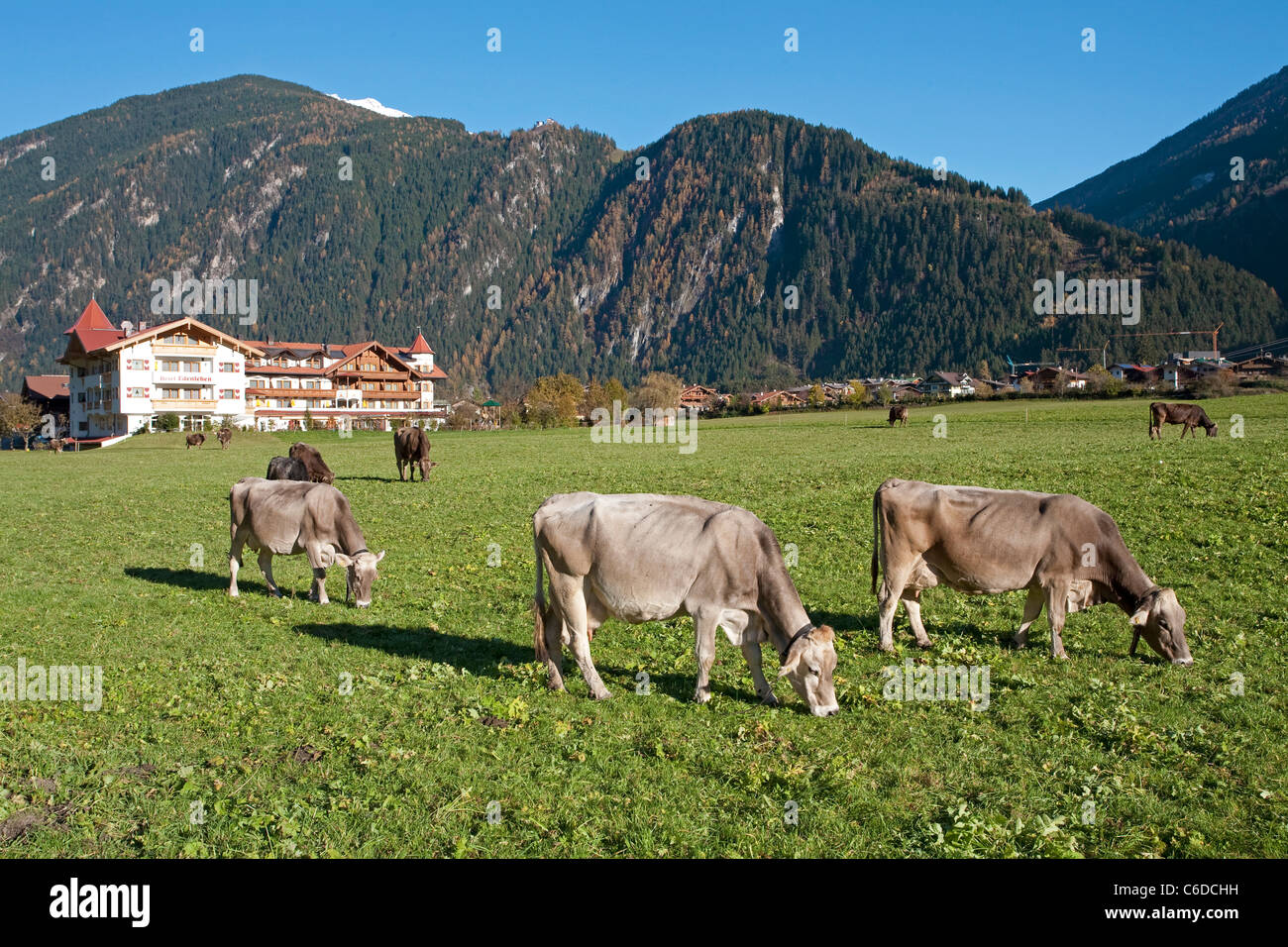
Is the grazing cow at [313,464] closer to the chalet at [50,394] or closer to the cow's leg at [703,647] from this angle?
the cow's leg at [703,647]

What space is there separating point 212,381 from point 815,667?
98.8 m

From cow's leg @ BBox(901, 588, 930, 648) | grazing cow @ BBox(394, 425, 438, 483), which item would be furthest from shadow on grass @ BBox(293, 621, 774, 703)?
grazing cow @ BBox(394, 425, 438, 483)

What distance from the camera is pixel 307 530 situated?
48.9 ft

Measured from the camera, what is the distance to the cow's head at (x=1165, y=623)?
10.3m

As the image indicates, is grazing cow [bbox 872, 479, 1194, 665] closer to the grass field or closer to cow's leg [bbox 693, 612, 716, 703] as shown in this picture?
the grass field

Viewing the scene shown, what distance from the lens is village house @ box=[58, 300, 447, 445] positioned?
294ft

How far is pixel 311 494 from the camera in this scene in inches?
597

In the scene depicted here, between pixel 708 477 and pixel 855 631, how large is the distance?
18213mm

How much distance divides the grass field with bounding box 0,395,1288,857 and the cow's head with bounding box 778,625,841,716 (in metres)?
0.28

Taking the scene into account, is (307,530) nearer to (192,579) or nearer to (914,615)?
(192,579)

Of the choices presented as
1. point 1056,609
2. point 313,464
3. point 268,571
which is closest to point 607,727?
point 1056,609

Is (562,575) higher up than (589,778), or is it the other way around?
(562,575)
